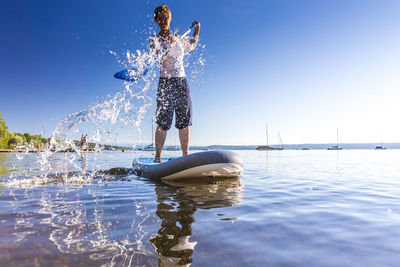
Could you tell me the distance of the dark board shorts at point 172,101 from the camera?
4.63 metres

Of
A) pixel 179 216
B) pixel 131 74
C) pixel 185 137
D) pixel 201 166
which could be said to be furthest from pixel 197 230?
pixel 131 74

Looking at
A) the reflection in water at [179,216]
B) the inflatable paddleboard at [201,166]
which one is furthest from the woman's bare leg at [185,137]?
the reflection in water at [179,216]

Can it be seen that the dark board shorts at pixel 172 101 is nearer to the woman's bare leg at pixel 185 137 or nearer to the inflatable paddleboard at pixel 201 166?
the woman's bare leg at pixel 185 137

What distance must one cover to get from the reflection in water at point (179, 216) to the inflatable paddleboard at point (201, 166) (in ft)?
2.21

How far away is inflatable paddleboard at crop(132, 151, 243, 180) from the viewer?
3828 millimetres

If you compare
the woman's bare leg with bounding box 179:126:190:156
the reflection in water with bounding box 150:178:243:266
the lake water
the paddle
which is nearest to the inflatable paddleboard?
the reflection in water with bounding box 150:178:243:266

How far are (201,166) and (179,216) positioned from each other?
6.14ft

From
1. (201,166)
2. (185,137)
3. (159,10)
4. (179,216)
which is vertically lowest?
(179,216)

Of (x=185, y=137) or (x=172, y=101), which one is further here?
(x=185, y=137)

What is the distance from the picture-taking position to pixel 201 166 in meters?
3.85

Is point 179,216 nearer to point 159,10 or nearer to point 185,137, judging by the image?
point 185,137

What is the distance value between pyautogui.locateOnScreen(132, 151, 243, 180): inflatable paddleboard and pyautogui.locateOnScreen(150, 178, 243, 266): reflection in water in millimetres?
674

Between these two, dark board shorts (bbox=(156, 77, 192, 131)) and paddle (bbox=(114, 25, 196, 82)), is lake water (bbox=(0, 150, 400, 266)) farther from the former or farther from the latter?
paddle (bbox=(114, 25, 196, 82))

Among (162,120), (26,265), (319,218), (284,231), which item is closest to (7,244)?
(26,265)
